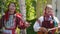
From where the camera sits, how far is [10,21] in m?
6.49

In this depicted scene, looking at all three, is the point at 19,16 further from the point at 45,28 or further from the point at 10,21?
the point at 45,28

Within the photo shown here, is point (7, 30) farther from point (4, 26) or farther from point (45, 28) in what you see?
point (45, 28)

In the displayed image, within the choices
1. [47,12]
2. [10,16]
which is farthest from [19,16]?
[47,12]

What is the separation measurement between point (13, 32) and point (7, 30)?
0.14 m

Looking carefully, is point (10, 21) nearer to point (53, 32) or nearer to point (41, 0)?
point (53, 32)

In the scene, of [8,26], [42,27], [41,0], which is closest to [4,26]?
[8,26]

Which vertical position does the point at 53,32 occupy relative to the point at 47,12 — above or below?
below

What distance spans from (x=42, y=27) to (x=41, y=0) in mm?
6477

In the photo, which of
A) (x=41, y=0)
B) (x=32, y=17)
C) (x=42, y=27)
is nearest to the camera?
(x=42, y=27)

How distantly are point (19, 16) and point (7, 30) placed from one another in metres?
0.41

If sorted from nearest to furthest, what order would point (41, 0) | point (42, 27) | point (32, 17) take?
point (42, 27), point (41, 0), point (32, 17)

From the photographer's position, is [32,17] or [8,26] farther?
[32,17]

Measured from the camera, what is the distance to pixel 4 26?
258 inches

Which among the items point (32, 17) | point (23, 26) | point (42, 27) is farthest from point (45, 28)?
point (32, 17)
